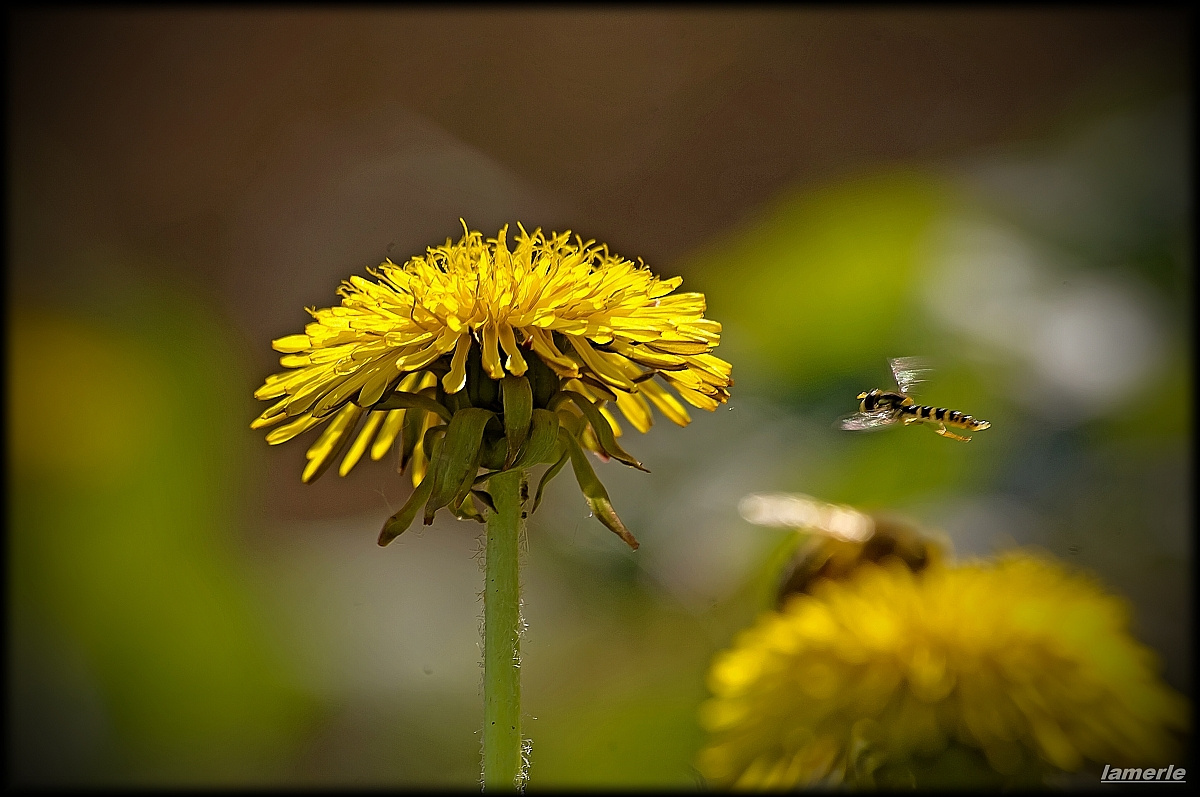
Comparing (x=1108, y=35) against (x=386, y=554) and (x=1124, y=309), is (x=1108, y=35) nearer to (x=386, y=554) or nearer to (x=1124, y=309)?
(x=1124, y=309)

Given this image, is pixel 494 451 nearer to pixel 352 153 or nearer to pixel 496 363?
pixel 496 363

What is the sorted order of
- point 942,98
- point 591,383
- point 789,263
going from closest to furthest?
1. point 591,383
2. point 789,263
3. point 942,98

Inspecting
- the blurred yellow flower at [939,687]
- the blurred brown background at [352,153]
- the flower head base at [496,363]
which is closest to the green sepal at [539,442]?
the flower head base at [496,363]

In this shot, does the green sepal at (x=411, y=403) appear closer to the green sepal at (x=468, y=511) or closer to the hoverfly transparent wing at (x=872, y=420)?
the green sepal at (x=468, y=511)

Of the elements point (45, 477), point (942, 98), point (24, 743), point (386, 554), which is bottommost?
point (24, 743)

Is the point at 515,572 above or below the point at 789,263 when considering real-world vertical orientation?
below

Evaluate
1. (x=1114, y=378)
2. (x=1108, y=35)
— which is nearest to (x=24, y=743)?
(x=1114, y=378)
